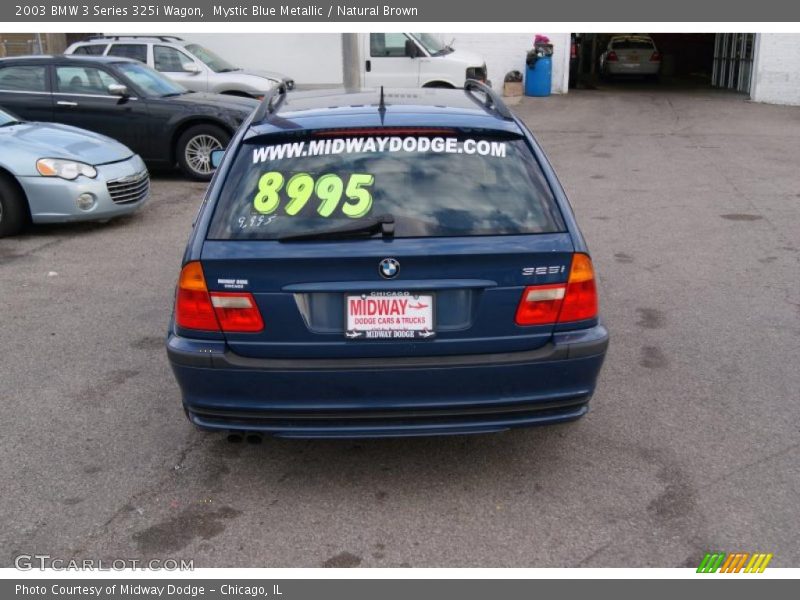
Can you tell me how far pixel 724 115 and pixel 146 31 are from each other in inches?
545

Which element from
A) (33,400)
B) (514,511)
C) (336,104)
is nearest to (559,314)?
(514,511)

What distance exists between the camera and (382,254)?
357cm

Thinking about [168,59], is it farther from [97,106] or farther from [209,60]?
[97,106]

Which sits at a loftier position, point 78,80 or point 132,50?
point 132,50

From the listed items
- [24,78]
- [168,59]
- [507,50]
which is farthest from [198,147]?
[507,50]

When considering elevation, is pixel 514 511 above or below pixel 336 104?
below

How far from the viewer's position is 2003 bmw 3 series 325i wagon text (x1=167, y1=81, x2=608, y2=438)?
3602 mm

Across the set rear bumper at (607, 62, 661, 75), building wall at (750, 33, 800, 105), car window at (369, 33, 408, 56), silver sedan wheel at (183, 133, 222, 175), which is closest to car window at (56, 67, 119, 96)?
silver sedan wheel at (183, 133, 222, 175)

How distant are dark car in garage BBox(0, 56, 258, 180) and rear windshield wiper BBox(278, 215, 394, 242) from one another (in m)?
8.41

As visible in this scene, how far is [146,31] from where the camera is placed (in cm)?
2152

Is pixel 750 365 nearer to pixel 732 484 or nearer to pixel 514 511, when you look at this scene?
pixel 732 484

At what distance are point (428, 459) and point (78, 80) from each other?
380 inches

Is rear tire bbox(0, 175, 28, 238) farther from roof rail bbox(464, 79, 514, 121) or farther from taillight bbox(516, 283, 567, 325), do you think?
taillight bbox(516, 283, 567, 325)

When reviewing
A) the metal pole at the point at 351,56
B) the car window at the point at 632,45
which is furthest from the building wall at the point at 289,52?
the car window at the point at 632,45
